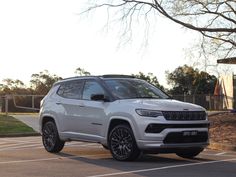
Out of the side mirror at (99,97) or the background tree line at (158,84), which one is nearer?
the side mirror at (99,97)

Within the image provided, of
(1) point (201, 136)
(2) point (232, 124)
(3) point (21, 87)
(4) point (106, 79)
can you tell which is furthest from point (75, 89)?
(3) point (21, 87)

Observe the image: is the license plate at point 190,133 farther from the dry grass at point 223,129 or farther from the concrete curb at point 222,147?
the dry grass at point 223,129

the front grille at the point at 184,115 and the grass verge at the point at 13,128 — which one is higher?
the front grille at the point at 184,115

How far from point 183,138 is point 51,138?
4036 mm

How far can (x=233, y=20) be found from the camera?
2422 cm

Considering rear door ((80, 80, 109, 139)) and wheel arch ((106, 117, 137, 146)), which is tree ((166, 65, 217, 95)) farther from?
wheel arch ((106, 117, 137, 146))

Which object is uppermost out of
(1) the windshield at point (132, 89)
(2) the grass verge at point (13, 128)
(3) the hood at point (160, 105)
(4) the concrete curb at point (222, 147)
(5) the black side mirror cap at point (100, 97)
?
(1) the windshield at point (132, 89)

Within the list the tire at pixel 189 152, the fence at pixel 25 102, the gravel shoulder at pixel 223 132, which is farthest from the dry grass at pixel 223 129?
the fence at pixel 25 102

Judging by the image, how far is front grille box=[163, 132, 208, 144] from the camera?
12438mm

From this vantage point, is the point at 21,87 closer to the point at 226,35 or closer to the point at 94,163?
the point at 226,35

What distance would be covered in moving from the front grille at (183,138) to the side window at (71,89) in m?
2.92

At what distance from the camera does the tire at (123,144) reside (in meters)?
12.7

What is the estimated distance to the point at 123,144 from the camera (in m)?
12.8

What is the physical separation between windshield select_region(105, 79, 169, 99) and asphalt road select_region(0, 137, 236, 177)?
57.7 inches
